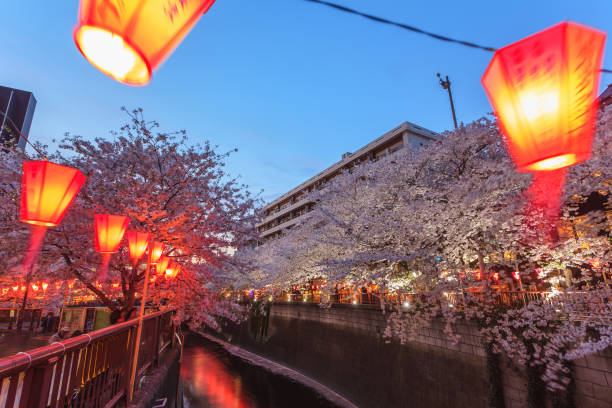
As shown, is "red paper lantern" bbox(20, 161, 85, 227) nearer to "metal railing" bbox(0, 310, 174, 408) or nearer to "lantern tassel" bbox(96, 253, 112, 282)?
"metal railing" bbox(0, 310, 174, 408)

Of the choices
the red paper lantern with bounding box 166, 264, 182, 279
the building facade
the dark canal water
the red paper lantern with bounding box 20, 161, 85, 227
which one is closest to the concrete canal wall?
the dark canal water

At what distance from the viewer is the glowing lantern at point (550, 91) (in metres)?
2.18

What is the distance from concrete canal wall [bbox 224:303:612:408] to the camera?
7898mm

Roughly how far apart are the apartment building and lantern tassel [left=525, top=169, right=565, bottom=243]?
6439 mm

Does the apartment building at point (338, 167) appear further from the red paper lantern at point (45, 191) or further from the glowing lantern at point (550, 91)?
the glowing lantern at point (550, 91)

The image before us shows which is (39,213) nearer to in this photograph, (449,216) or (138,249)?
(138,249)

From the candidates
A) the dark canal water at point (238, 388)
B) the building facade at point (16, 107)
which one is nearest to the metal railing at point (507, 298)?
the dark canal water at point (238, 388)

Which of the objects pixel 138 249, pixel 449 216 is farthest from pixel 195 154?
pixel 449 216

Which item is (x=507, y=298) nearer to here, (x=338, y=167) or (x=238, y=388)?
(x=238, y=388)

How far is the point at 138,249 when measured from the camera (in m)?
6.66

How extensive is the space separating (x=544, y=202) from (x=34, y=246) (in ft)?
48.0

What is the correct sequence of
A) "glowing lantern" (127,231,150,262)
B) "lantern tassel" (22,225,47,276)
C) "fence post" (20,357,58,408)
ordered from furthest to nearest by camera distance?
"lantern tassel" (22,225,47,276)
"glowing lantern" (127,231,150,262)
"fence post" (20,357,58,408)

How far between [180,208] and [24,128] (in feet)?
98.6

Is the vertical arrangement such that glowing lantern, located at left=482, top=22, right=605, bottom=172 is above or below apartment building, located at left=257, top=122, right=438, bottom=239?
below
